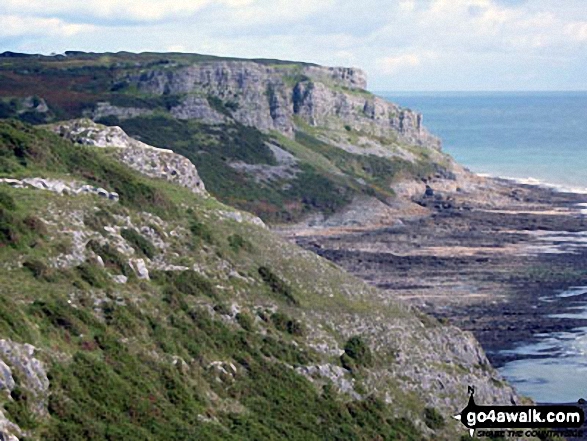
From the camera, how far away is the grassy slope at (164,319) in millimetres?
43969

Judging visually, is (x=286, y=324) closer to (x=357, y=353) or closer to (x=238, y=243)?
(x=357, y=353)

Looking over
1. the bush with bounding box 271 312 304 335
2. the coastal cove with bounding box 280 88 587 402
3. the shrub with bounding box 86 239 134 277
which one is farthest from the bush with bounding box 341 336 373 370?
the coastal cove with bounding box 280 88 587 402

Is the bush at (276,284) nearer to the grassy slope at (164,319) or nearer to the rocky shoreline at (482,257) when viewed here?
the grassy slope at (164,319)

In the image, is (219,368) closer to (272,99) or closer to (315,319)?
(315,319)

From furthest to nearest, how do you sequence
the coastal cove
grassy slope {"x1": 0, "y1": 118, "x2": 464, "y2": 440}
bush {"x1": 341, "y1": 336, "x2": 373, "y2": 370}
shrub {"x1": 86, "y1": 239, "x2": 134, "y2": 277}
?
1. the coastal cove
2. bush {"x1": 341, "y1": 336, "x2": 373, "y2": 370}
3. shrub {"x1": 86, "y1": 239, "x2": 134, "y2": 277}
4. grassy slope {"x1": 0, "y1": 118, "x2": 464, "y2": 440}

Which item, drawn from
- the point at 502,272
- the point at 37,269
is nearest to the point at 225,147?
the point at 502,272

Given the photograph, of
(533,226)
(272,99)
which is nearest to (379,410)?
(533,226)

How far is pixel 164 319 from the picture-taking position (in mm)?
52844

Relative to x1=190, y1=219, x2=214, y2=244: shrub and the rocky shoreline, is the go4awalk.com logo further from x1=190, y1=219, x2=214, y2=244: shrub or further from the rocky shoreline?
the rocky shoreline

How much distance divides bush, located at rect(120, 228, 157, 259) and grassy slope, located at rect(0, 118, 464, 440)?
0.44 feet

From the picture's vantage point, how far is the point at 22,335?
43.2 m

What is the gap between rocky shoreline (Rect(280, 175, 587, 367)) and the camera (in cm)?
10025

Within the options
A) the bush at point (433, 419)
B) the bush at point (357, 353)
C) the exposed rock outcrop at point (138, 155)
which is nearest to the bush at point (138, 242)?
the bush at point (357, 353)

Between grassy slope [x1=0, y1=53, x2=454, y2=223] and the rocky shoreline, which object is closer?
the rocky shoreline
